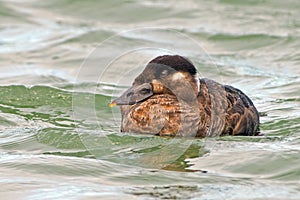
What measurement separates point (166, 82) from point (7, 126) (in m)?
2.20

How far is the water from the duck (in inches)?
5.3

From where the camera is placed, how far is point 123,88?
1293 centimetres

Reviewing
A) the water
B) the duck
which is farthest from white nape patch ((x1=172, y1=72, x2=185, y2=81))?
the water

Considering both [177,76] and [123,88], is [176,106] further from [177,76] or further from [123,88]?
[123,88]

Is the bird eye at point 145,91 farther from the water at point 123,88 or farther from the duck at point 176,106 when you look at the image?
the water at point 123,88

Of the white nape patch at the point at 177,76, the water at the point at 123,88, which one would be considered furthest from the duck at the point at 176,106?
the water at the point at 123,88

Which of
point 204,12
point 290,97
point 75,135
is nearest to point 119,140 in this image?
point 75,135

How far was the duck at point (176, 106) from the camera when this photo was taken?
9.20 metres

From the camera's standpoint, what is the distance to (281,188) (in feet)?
25.3

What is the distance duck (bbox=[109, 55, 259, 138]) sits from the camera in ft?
30.2

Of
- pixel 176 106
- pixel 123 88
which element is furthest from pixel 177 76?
pixel 123 88

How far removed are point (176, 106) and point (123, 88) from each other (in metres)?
3.66

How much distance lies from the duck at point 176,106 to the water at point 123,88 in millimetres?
133

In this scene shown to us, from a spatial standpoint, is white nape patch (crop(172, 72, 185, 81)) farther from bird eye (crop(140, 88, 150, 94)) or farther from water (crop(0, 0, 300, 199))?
water (crop(0, 0, 300, 199))
